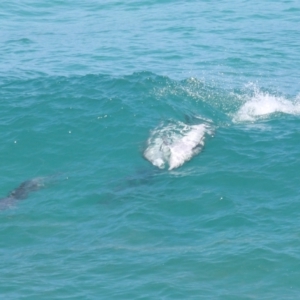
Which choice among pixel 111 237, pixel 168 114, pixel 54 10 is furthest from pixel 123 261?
pixel 54 10

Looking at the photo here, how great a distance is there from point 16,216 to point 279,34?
2432cm

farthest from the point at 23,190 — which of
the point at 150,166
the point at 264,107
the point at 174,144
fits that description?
the point at 264,107

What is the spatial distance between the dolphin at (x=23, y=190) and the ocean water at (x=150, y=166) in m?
0.06

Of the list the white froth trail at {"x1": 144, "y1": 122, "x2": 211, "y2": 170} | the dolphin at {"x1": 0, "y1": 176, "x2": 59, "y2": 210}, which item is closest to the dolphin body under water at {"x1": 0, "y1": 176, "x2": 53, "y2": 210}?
the dolphin at {"x1": 0, "y1": 176, "x2": 59, "y2": 210}

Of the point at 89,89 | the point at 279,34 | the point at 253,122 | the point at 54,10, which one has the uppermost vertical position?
the point at 54,10

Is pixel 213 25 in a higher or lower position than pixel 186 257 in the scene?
higher

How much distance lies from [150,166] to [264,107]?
695 centimetres

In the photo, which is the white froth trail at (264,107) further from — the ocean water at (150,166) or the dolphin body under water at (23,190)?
the dolphin body under water at (23,190)

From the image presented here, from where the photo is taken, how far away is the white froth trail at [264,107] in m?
27.0

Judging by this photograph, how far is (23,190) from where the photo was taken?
22016 mm

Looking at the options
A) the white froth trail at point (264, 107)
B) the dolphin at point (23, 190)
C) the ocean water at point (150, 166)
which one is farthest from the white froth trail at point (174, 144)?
the dolphin at point (23, 190)

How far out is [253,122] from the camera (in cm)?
2639

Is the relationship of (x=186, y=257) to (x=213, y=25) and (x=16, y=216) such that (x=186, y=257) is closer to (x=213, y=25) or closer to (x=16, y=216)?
(x=16, y=216)

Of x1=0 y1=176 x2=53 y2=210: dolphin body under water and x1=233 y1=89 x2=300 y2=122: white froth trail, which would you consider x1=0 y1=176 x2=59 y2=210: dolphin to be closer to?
x1=0 y1=176 x2=53 y2=210: dolphin body under water
